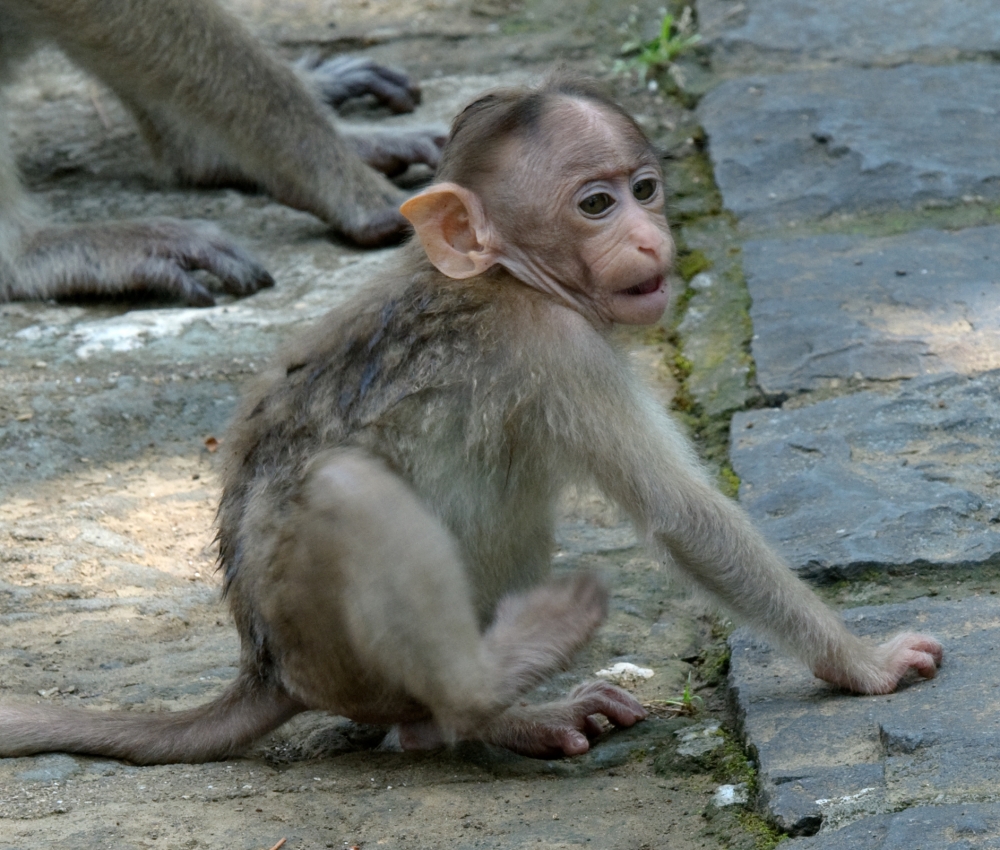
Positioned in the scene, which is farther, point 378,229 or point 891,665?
point 378,229

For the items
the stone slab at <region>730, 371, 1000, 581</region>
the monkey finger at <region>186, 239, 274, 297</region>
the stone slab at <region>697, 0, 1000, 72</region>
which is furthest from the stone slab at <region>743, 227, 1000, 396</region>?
the monkey finger at <region>186, 239, 274, 297</region>

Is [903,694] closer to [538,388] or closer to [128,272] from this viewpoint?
[538,388]

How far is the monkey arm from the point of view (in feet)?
9.37

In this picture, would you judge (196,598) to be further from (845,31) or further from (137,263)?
(845,31)

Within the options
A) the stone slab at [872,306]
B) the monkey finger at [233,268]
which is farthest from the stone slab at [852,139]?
the monkey finger at [233,268]

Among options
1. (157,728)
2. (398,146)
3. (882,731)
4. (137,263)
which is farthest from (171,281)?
(882,731)

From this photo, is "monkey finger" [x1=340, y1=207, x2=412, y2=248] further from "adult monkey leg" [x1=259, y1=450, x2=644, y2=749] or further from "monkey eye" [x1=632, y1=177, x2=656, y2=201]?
"adult monkey leg" [x1=259, y1=450, x2=644, y2=749]

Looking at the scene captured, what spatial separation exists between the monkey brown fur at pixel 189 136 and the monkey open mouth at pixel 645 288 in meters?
2.32

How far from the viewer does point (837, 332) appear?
13.7ft

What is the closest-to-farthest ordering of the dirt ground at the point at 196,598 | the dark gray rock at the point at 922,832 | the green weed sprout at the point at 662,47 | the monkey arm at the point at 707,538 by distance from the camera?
1. the dark gray rock at the point at 922,832
2. the dirt ground at the point at 196,598
3. the monkey arm at the point at 707,538
4. the green weed sprout at the point at 662,47

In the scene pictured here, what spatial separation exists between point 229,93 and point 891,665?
3.46 metres

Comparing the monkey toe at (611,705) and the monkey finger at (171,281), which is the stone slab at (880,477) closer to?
the monkey toe at (611,705)

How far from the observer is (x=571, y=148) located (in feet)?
10.3

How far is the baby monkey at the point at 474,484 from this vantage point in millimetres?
2770
